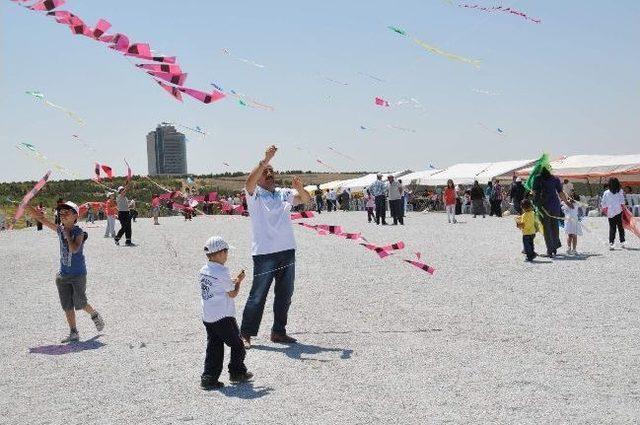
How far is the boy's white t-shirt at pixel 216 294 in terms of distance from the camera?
5680 mm

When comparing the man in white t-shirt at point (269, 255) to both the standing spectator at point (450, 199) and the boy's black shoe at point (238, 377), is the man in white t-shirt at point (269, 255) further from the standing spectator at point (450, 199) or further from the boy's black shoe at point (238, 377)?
the standing spectator at point (450, 199)

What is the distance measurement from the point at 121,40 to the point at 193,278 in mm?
5568

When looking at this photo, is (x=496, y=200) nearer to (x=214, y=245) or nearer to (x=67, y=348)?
(x=67, y=348)

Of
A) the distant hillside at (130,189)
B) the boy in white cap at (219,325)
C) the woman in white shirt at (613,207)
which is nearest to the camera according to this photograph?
the boy in white cap at (219,325)

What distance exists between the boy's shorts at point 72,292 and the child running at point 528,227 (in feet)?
25.4

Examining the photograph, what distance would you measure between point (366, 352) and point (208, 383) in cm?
147

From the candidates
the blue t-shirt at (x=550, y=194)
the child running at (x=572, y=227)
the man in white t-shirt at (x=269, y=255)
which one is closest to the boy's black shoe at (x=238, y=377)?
the man in white t-shirt at (x=269, y=255)

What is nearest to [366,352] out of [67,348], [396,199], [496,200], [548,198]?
[67,348]

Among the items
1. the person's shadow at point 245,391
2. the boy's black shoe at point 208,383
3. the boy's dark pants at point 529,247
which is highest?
the boy's dark pants at point 529,247

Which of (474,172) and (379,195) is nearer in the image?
(379,195)

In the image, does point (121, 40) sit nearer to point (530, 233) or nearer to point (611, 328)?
point (611, 328)

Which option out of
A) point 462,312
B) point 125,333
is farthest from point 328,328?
point 125,333

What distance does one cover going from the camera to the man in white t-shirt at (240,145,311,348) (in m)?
6.85

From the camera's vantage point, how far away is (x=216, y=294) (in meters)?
5.73
